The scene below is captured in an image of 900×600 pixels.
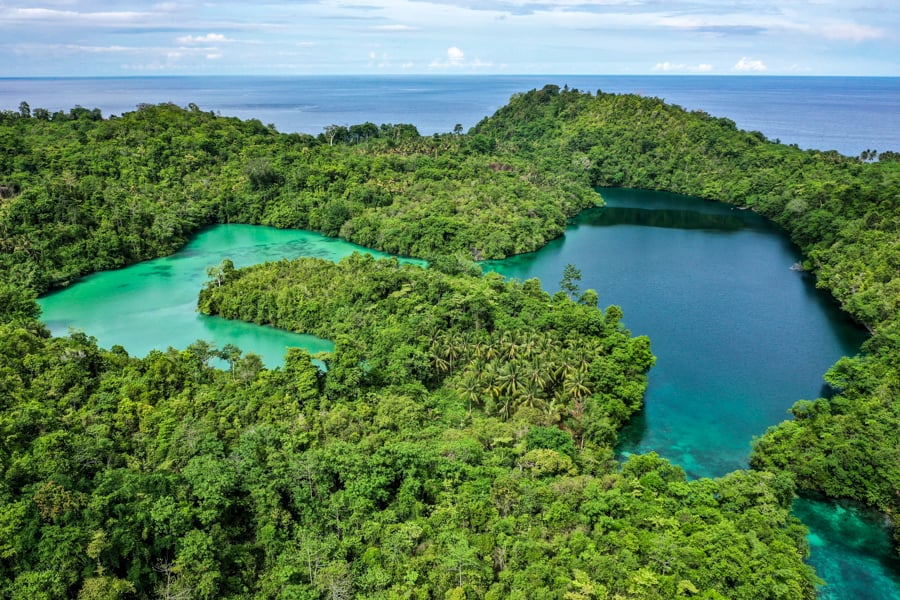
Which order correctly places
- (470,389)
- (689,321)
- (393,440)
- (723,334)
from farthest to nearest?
(689,321)
(723,334)
(470,389)
(393,440)

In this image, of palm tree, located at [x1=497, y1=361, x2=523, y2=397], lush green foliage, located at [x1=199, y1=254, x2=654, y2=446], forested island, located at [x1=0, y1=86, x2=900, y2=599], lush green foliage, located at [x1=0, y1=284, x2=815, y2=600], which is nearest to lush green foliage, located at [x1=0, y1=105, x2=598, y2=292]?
forested island, located at [x1=0, y1=86, x2=900, y2=599]

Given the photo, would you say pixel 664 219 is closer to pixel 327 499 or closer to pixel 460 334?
pixel 460 334

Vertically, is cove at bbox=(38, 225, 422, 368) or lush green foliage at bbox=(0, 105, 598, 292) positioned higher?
lush green foliage at bbox=(0, 105, 598, 292)

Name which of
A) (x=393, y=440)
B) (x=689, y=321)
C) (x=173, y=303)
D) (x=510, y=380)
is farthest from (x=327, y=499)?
(x=689, y=321)

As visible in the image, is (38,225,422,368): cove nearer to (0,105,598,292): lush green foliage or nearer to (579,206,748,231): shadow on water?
(0,105,598,292): lush green foliage

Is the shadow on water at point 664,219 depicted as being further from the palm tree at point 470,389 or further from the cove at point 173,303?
the palm tree at point 470,389

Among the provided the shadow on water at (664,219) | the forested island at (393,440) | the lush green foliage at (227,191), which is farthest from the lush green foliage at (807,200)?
the lush green foliage at (227,191)

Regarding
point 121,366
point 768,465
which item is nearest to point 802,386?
point 768,465
